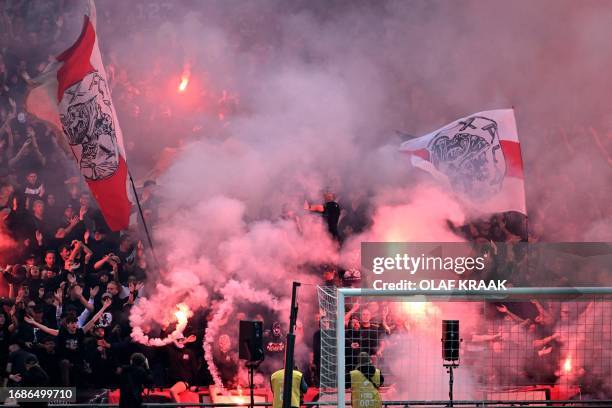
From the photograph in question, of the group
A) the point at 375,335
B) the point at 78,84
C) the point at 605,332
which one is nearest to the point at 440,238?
the point at 375,335

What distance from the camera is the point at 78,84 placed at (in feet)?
31.7

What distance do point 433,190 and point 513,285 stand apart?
1.49 metres

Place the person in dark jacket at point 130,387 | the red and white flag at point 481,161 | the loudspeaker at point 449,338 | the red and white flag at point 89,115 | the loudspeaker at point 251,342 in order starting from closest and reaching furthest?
the person in dark jacket at point 130,387, the loudspeaker at point 251,342, the loudspeaker at point 449,338, the red and white flag at point 89,115, the red and white flag at point 481,161

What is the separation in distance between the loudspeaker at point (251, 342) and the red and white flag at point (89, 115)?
2.18 meters

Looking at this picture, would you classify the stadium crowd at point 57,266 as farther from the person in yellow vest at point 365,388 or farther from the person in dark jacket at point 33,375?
the person in yellow vest at point 365,388

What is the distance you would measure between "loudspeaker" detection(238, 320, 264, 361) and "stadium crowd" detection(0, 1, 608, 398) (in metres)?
1.26

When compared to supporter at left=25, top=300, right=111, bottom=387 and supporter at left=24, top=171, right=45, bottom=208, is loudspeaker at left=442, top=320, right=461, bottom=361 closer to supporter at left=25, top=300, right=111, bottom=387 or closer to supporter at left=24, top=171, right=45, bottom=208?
supporter at left=25, top=300, right=111, bottom=387

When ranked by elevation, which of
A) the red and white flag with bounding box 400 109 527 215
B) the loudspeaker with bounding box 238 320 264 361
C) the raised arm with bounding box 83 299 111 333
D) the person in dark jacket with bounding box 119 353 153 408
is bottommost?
the person in dark jacket with bounding box 119 353 153 408

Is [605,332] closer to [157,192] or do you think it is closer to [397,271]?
[397,271]

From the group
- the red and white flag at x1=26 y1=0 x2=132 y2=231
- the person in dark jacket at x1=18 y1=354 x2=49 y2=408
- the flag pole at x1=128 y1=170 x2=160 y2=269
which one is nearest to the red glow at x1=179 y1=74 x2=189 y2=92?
the red and white flag at x1=26 y1=0 x2=132 y2=231

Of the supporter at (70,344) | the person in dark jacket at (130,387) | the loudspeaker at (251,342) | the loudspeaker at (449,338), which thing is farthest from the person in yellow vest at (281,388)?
the supporter at (70,344)

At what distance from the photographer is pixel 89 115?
976cm

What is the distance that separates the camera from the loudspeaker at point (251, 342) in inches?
337

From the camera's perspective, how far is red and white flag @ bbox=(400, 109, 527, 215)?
9.93 meters
